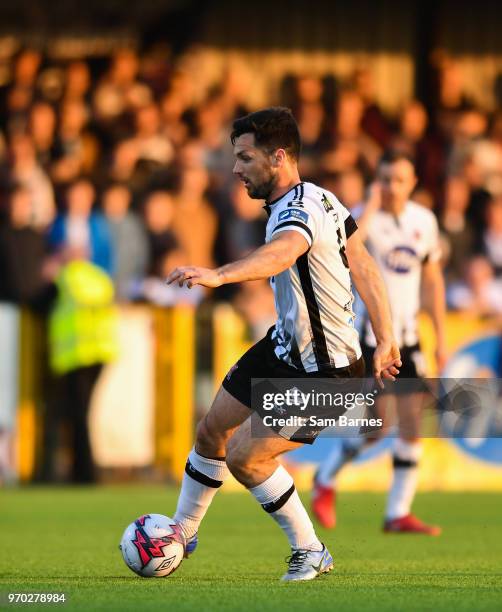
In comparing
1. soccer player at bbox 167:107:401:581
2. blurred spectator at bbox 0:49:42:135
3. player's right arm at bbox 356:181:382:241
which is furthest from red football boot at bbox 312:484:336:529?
blurred spectator at bbox 0:49:42:135

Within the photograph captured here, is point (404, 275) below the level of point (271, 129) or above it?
below

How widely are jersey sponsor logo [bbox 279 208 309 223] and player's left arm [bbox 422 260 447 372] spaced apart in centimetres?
343

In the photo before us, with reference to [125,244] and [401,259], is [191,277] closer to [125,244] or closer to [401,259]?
[401,259]

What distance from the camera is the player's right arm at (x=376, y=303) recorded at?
6.77m

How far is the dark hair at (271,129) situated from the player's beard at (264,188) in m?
0.13

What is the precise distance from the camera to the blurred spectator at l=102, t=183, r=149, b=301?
14.1m

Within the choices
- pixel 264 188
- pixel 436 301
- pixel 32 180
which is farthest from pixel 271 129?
pixel 32 180

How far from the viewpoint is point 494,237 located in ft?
50.7

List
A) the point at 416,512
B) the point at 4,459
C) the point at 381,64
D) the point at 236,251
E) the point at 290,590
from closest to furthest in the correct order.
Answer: the point at 290,590
the point at 416,512
the point at 4,459
the point at 236,251
the point at 381,64

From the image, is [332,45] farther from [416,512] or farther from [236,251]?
[416,512]

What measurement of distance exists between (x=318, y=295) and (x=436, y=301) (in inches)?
127

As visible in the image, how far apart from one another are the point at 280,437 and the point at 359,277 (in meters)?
0.82

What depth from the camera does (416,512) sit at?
37.9ft

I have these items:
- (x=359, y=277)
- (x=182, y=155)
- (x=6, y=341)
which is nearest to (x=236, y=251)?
(x=182, y=155)
